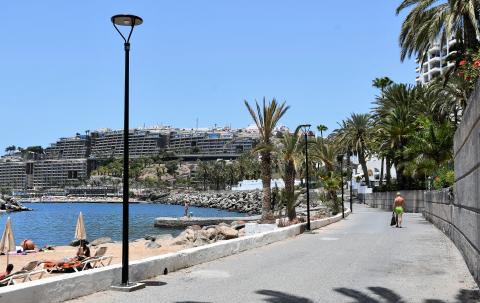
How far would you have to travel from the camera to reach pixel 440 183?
24984 mm

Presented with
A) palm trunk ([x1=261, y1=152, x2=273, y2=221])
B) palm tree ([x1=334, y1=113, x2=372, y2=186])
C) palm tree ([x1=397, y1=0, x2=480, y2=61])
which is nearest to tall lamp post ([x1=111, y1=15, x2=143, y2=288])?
palm tree ([x1=397, y1=0, x2=480, y2=61])

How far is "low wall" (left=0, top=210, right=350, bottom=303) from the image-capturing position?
26.2 ft

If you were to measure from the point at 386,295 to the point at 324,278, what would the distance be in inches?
79.9

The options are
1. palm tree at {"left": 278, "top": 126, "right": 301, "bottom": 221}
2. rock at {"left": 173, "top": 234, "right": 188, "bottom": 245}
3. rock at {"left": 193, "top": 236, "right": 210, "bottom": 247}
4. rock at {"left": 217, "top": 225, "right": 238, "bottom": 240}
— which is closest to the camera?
rock at {"left": 193, "top": 236, "right": 210, "bottom": 247}

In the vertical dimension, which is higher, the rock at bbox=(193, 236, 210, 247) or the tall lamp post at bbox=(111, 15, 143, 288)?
the tall lamp post at bbox=(111, 15, 143, 288)

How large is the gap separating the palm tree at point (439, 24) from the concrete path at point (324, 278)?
9787mm

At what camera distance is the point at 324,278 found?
11.2 m

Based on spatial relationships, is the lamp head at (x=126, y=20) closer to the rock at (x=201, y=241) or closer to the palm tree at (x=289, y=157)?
the rock at (x=201, y=241)

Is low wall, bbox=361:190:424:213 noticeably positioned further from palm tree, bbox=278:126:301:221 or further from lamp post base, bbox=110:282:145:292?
lamp post base, bbox=110:282:145:292

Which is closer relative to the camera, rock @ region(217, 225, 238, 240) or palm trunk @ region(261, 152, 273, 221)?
rock @ region(217, 225, 238, 240)

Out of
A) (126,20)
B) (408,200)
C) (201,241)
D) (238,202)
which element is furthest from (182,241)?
(238,202)

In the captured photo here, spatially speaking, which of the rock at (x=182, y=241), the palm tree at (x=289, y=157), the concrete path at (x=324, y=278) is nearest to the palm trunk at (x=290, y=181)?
the palm tree at (x=289, y=157)

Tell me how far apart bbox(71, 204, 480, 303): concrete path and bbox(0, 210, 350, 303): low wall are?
27 cm

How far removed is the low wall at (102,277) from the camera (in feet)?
26.2
